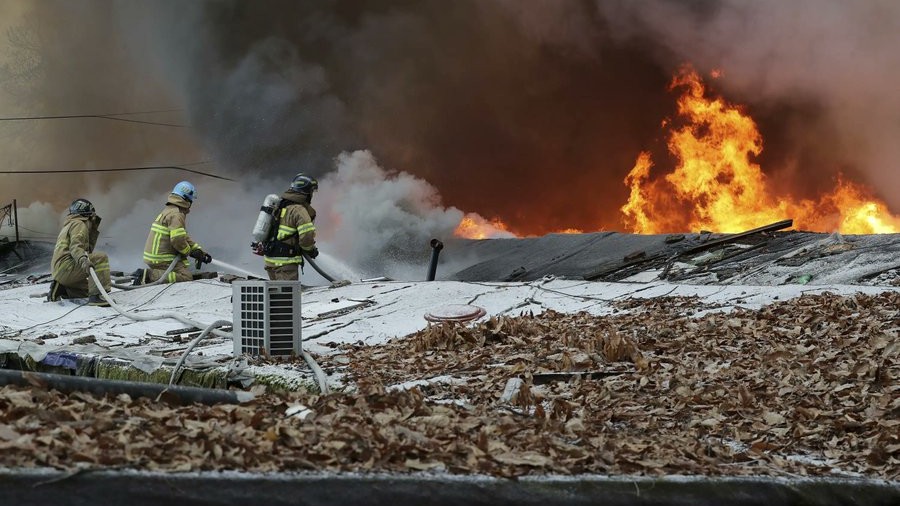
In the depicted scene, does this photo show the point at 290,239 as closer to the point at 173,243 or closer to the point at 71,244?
the point at 173,243

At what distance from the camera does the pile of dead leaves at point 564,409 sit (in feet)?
12.1

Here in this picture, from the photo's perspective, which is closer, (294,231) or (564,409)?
(564,409)

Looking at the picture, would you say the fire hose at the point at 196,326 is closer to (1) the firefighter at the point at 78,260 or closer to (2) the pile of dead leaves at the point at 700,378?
(1) the firefighter at the point at 78,260

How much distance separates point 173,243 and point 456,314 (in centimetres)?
597

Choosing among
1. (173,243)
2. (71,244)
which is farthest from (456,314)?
(71,244)

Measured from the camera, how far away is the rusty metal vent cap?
10047 millimetres

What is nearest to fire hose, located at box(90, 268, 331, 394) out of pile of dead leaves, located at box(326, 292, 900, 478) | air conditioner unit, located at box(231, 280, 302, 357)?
air conditioner unit, located at box(231, 280, 302, 357)

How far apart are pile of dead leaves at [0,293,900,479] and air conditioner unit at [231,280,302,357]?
46cm

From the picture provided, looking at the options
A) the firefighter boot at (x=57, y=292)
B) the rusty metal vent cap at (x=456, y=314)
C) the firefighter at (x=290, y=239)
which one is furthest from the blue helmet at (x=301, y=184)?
the firefighter boot at (x=57, y=292)

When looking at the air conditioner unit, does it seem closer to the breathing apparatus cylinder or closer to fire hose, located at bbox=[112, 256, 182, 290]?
the breathing apparatus cylinder

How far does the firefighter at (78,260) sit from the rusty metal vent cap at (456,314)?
5.70 meters

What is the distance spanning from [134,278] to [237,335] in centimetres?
818

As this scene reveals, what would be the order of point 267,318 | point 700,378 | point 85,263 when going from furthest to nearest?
1. point 85,263
2. point 267,318
3. point 700,378

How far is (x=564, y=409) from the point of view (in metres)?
5.57
